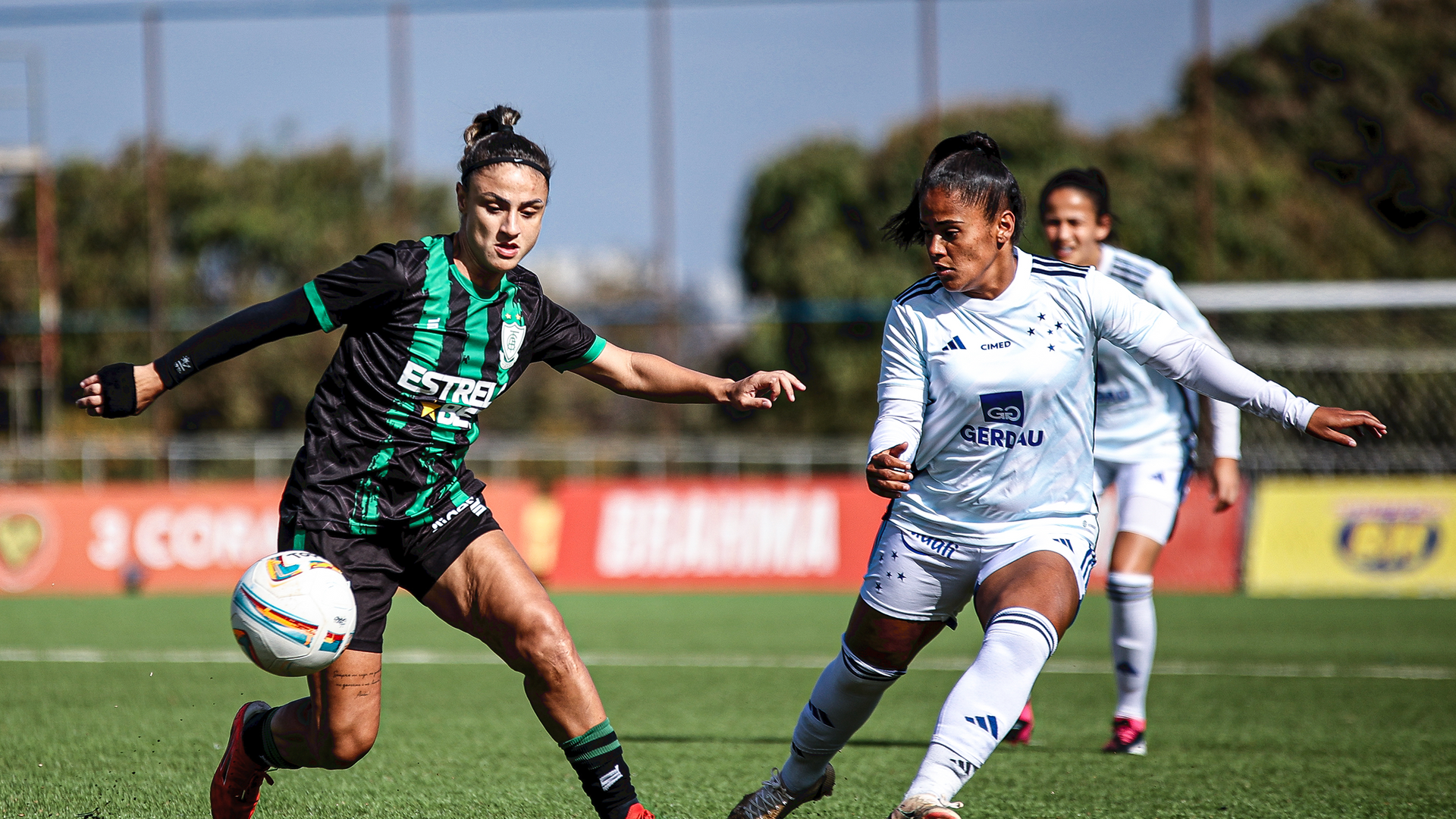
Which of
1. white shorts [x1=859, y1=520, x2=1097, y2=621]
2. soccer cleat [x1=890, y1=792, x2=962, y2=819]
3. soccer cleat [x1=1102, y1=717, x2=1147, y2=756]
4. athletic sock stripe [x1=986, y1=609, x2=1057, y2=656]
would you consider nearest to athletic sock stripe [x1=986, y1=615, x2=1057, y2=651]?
athletic sock stripe [x1=986, y1=609, x2=1057, y2=656]

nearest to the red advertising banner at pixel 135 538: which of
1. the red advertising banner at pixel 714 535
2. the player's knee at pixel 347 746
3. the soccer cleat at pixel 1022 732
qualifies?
the red advertising banner at pixel 714 535

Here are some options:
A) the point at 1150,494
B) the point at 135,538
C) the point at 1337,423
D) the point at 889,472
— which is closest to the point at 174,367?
the point at 889,472

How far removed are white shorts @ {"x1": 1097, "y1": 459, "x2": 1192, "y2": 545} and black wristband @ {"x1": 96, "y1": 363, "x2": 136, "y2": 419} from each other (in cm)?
436

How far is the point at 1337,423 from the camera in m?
3.87

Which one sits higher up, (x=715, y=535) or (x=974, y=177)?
(x=974, y=177)

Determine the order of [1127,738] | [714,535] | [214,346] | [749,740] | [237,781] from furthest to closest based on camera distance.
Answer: [714,535] → [749,740] → [1127,738] → [237,781] → [214,346]

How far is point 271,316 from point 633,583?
42.5ft

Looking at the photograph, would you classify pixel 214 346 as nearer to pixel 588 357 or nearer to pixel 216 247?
pixel 588 357

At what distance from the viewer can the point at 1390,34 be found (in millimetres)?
36219

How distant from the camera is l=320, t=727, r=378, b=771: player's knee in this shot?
13.7 ft

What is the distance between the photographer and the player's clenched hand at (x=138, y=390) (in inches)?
148

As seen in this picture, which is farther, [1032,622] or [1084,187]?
[1084,187]

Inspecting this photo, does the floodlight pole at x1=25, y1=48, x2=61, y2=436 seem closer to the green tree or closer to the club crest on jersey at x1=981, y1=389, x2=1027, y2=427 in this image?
the green tree

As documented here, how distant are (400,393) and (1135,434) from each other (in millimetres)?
3864
